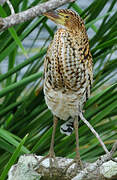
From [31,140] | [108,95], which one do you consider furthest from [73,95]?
[31,140]

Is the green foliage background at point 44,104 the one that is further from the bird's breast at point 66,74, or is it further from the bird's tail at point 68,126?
the bird's breast at point 66,74

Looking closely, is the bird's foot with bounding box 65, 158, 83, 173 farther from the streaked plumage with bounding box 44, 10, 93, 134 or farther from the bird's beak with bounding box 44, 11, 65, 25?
the bird's beak with bounding box 44, 11, 65, 25

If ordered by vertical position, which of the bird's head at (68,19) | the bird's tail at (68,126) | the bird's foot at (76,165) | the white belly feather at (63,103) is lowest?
the bird's tail at (68,126)

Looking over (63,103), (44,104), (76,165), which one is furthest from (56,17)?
(44,104)

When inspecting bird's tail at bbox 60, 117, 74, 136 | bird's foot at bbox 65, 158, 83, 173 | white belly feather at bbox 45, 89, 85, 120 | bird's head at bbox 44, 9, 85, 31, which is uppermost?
bird's head at bbox 44, 9, 85, 31

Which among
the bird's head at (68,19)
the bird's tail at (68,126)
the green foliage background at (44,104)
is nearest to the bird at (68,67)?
the bird's head at (68,19)

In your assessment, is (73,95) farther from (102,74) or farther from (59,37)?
(102,74)

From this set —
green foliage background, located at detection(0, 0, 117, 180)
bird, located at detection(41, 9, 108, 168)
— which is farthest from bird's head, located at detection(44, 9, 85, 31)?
green foliage background, located at detection(0, 0, 117, 180)

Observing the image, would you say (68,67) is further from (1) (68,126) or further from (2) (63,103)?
(1) (68,126)
